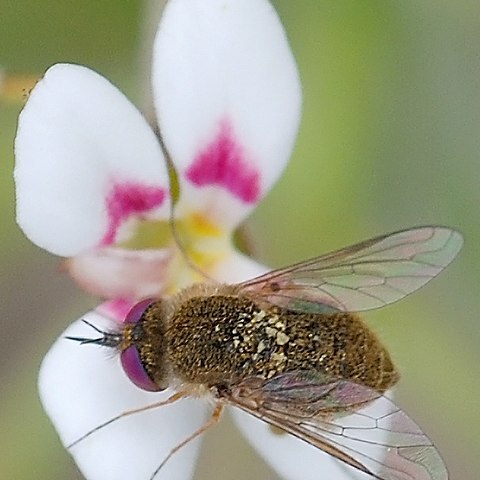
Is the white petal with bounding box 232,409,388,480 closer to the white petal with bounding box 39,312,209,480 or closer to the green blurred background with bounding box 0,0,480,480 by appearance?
Answer: the white petal with bounding box 39,312,209,480

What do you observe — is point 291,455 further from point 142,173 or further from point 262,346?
point 142,173

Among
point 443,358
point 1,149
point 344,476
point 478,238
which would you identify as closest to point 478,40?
point 478,238

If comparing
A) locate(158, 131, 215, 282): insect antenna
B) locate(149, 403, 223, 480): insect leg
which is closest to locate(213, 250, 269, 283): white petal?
locate(158, 131, 215, 282): insect antenna

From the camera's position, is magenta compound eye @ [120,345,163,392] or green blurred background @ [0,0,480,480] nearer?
magenta compound eye @ [120,345,163,392]

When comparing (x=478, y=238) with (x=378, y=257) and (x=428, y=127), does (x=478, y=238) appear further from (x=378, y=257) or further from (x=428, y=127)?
(x=378, y=257)

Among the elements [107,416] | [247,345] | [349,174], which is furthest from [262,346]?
[349,174]

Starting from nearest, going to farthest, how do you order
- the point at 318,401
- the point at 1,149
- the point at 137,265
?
the point at 318,401
the point at 137,265
the point at 1,149
